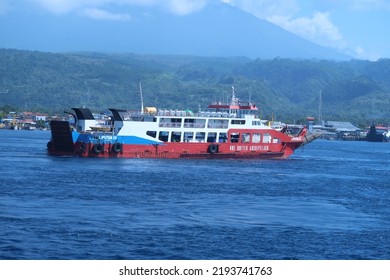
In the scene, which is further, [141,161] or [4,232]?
[141,161]

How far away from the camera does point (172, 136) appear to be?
5372cm

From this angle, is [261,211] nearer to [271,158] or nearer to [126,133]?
[126,133]

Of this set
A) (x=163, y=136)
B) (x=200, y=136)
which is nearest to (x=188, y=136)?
(x=200, y=136)

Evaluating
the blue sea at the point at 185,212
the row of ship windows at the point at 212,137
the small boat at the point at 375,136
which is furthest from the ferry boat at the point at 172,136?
the small boat at the point at 375,136

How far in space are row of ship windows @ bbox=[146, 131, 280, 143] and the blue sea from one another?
16.8 feet

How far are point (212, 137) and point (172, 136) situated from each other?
8.69 feet

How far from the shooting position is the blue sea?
23.7 meters

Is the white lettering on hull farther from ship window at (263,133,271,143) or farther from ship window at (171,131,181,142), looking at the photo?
→ ship window at (171,131,181,142)

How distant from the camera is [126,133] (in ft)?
170

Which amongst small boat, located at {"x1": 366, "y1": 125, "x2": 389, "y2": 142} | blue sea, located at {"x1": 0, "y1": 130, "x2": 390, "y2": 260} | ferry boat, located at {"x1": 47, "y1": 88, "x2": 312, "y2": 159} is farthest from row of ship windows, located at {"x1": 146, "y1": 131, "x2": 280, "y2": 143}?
small boat, located at {"x1": 366, "y1": 125, "x2": 389, "y2": 142}

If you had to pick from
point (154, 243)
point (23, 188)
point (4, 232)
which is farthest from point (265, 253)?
point (23, 188)

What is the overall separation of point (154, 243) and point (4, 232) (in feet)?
13.7

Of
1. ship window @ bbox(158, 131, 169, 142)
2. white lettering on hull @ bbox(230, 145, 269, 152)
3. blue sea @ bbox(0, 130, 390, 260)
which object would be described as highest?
ship window @ bbox(158, 131, 169, 142)

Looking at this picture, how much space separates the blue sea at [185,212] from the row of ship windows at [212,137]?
5.12 meters
